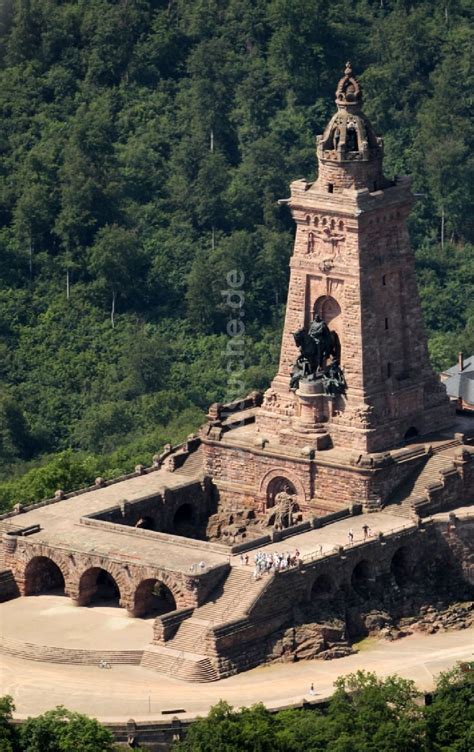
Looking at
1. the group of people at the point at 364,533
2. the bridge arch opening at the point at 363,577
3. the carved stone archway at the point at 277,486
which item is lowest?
the bridge arch opening at the point at 363,577

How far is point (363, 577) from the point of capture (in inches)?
7308

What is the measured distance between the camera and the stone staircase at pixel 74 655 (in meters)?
180

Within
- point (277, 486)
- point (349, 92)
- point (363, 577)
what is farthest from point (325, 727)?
point (349, 92)

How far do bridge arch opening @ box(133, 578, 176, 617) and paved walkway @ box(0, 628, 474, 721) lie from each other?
15.1 feet

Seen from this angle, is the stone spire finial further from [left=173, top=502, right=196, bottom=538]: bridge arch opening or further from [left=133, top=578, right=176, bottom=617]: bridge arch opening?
[left=133, top=578, right=176, bottom=617]: bridge arch opening

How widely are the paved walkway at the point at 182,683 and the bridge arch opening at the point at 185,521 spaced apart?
41.7ft

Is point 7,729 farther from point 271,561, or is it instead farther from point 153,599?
point 271,561

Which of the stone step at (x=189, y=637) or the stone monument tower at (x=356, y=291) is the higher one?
the stone monument tower at (x=356, y=291)

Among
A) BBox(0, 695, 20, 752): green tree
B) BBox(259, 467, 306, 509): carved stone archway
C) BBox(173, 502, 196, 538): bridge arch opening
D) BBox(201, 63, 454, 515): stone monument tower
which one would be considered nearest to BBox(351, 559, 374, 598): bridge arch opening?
BBox(201, 63, 454, 515): stone monument tower

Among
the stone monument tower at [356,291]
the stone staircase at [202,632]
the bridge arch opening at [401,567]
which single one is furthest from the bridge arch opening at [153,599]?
the stone monument tower at [356,291]

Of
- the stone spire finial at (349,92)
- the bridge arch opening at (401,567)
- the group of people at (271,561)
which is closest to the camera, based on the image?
the group of people at (271,561)

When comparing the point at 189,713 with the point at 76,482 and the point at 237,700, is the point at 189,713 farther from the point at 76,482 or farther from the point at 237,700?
the point at 76,482

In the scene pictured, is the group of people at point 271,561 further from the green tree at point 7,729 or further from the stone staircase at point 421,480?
the green tree at point 7,729

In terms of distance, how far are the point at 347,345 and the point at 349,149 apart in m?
7.65
